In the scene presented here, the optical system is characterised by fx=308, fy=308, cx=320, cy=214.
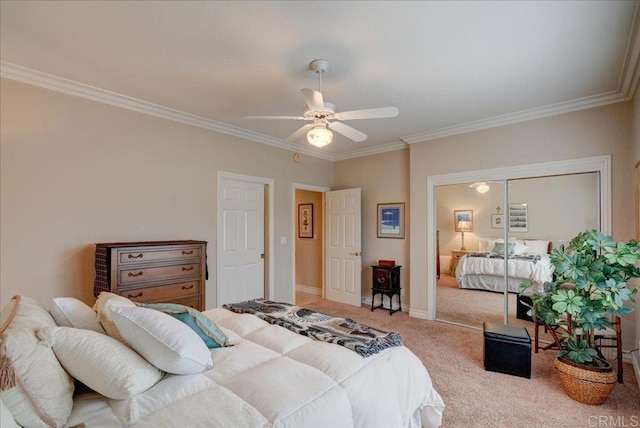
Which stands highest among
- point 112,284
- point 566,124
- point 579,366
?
point 566,124

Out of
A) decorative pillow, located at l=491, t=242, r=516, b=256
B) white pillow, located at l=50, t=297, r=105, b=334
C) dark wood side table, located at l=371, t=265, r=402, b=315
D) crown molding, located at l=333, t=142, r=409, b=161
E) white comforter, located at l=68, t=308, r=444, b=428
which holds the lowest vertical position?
dark wood side table, located at l=371, t=265, r=402, b=315

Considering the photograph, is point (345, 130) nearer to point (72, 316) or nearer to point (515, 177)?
point (72, 316)

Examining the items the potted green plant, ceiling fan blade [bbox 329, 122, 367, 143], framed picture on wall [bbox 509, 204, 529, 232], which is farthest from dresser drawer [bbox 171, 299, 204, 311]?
framed picture on wall [bbox 509, 204, 529, 232]

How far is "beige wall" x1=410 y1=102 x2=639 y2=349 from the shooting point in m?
3.12

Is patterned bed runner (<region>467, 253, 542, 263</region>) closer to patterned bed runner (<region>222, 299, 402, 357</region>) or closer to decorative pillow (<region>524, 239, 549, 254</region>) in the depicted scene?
decorative pillow (<region>524, 239, 549, 254</region>)

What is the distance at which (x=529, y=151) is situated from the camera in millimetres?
3645

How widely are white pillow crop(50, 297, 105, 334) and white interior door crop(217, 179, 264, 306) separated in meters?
2.53

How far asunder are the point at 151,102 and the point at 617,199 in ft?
16.3

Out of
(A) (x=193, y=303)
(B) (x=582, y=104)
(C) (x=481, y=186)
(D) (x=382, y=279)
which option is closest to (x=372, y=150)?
(C) (x=481, y=186)

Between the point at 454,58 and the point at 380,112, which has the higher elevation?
the point at 454,58

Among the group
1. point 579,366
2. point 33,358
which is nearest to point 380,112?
point 33,358

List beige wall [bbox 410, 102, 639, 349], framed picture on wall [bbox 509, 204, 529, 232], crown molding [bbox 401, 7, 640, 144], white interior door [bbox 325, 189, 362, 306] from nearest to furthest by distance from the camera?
1. crown molding [bbox 401, 7, 640, 144]
2. beige wall [bbox 410, 102, 639, 349]
3. framed picture on wall [bbox 509, 204, 529, 232]
4. white interior door [bbox 325, 189, 362, 306]

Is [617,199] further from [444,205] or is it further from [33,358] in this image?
[33,358]

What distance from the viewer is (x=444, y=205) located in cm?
437
